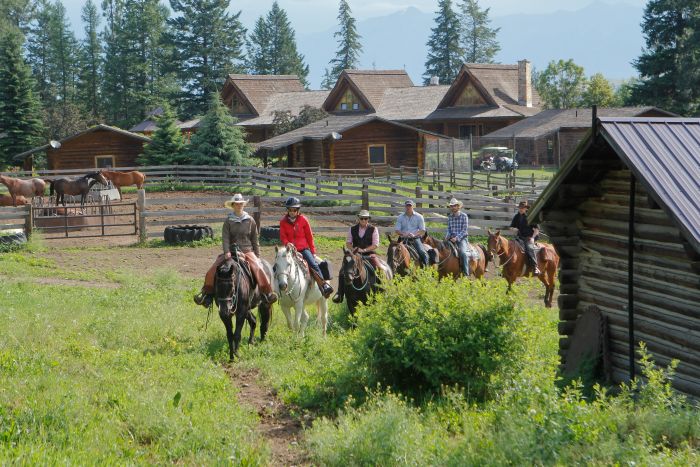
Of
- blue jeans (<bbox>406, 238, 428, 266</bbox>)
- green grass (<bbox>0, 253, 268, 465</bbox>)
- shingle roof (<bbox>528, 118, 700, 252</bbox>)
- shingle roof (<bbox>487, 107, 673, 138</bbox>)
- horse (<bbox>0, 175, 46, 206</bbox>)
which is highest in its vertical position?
shingle roof (<bbox>487, 107, 673, 138</bbox>)

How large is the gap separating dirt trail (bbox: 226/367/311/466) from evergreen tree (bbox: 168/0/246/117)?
202 feet

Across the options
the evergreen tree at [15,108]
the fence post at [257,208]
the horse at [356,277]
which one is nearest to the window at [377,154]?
the evergreen tree at [15,108]

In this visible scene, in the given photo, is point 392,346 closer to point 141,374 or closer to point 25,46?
point 141,374

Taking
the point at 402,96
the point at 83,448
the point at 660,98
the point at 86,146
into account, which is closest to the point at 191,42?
the point at 402,96

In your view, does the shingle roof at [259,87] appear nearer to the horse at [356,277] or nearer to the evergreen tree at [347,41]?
the evergreen tree at [347,41]

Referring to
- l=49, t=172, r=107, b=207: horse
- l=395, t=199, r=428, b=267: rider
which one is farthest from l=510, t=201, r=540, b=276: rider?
l=49, t=172, r=107, b=207: horse

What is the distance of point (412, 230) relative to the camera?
55.5 feet

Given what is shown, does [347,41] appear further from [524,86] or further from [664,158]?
[664,158]

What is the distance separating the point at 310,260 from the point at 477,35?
9046 centimetres

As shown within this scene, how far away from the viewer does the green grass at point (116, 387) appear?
28.8 feet

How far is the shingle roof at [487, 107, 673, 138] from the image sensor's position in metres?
48.1

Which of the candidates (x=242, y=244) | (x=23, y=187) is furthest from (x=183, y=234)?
(x=242, y=244)

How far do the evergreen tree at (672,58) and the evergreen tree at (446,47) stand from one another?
37.9 meters

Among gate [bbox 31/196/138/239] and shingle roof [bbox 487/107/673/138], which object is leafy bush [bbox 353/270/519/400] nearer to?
gate [bbox 31/196/138/239]
